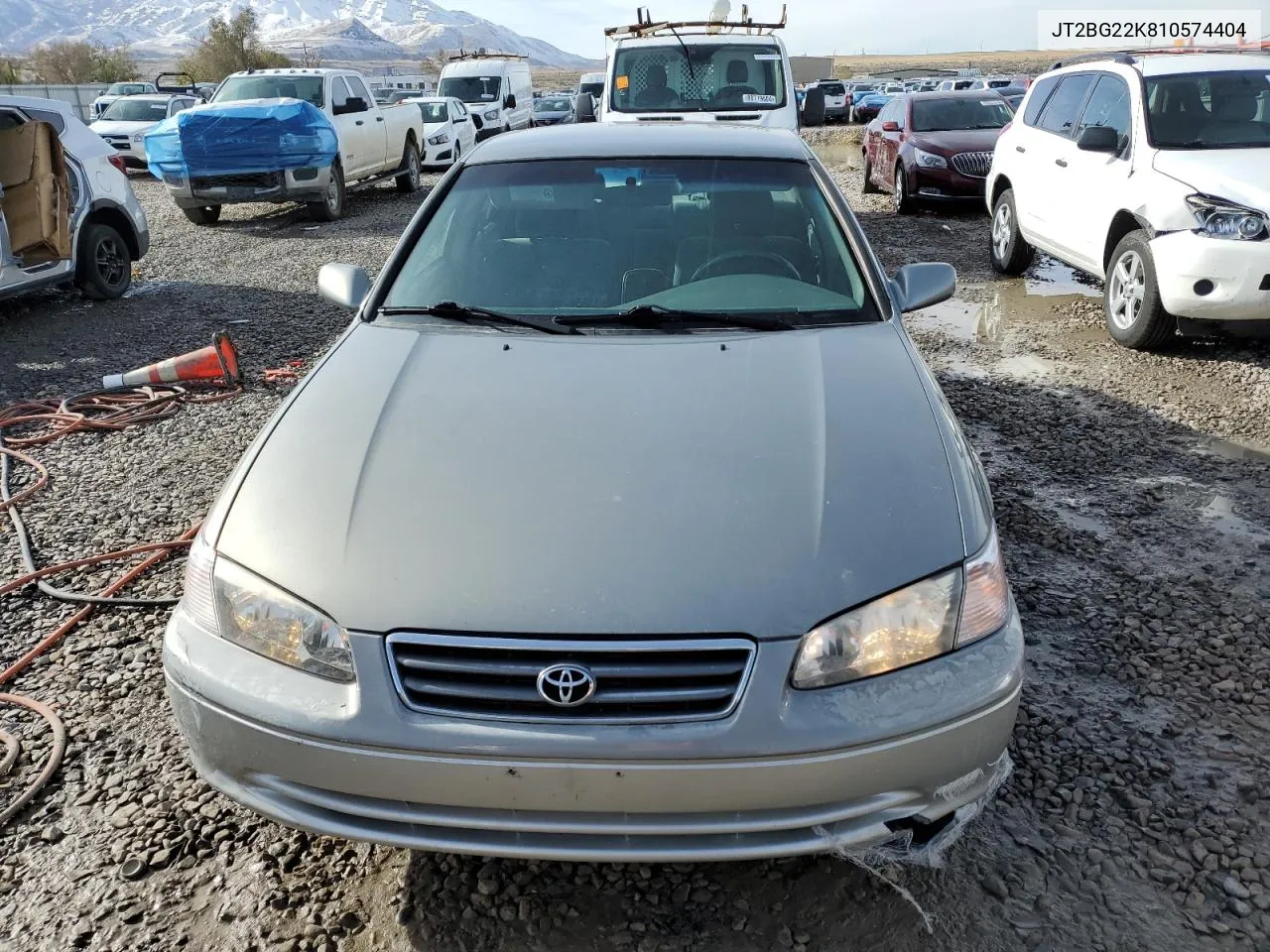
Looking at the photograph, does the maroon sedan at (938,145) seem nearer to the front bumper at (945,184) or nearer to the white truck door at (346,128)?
the front bumper at (945,184)

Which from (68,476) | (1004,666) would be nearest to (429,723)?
(1004,666)

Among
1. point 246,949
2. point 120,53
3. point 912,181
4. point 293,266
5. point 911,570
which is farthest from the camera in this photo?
point 120,53

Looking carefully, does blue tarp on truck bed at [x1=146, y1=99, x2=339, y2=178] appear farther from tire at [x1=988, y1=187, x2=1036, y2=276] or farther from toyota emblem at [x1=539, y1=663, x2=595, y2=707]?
toyota emblem at [x1=539, y1=663, x2=595, y2=707]

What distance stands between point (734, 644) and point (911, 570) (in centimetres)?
41

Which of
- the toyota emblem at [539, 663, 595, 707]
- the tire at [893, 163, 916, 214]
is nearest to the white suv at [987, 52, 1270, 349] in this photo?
the tire at [893, 163, 916, 214]

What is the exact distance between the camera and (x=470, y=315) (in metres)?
3.00

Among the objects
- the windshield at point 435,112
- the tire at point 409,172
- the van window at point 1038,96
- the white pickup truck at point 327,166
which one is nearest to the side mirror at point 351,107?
the white pickup truck at point 327,166

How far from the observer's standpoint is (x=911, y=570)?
1975 millimetres

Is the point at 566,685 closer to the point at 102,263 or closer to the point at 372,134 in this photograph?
the point at 102,263

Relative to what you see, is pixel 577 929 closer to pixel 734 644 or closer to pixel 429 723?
pixel 429 723

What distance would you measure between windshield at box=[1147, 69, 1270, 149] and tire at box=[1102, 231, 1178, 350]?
0.72m

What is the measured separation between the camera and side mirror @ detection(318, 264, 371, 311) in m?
3.38

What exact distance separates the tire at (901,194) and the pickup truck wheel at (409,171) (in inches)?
309

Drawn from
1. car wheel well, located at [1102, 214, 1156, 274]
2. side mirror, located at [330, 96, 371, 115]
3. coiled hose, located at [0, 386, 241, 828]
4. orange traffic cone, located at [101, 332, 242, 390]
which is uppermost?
side mirror, located at [330, 96, 371, 115]
